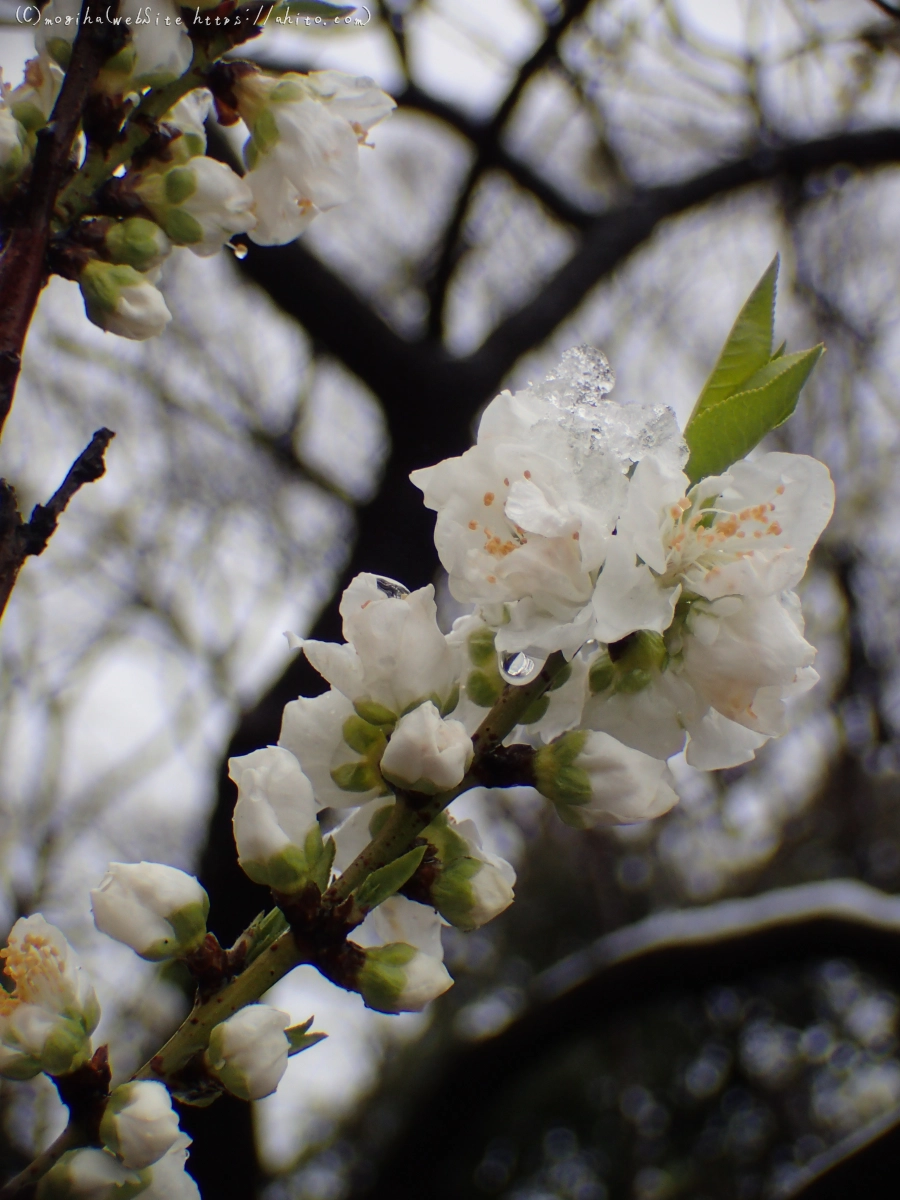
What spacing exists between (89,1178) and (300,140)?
790 millimetres

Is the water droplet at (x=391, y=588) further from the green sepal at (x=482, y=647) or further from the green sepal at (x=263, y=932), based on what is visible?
the green sepal at (x=263, y=932)

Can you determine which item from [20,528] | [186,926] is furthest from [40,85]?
[186,926]

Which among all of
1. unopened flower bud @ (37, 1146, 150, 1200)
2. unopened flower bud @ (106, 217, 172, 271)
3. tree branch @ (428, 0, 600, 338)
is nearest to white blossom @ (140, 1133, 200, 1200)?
unopened flower bud @ (37, 1146, 150, 1200)

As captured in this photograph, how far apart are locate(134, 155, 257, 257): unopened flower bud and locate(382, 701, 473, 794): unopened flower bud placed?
47cm

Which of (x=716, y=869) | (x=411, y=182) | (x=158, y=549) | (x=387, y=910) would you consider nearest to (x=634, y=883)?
(x=716, y=869)

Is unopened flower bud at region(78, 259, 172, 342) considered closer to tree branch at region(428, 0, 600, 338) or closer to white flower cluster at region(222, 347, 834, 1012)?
white flower cluster at region(222, 347, 834, 1012)

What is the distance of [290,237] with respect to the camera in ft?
2.78

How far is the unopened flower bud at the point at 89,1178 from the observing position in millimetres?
497

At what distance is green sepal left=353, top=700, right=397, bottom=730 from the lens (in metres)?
0.58

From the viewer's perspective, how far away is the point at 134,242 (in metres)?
0.72

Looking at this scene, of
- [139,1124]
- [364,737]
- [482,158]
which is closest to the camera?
[139,1124]

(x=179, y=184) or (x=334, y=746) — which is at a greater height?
(x=179, y=184)

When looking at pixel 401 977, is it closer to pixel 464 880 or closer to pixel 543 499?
pixel 464 880

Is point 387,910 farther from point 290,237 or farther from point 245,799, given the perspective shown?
point 290,237
